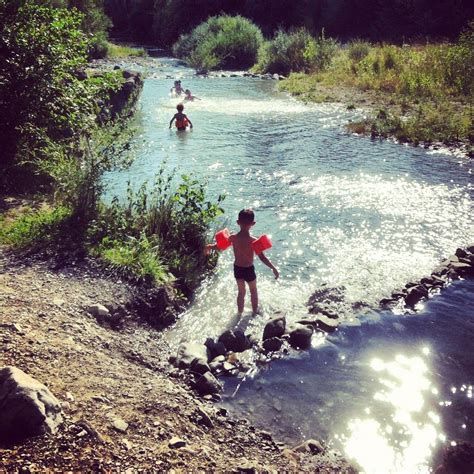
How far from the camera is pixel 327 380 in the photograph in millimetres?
5887

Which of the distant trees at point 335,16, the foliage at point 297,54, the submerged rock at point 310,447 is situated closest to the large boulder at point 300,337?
the submerged rock at point 310,447

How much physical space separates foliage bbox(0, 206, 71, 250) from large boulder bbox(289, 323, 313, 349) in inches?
165

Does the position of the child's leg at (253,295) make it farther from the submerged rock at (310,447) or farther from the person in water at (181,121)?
the person in water at (181,121)

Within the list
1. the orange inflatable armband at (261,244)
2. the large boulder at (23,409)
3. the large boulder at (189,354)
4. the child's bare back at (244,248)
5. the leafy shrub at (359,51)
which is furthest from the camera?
the leafy shrub at (359,51)

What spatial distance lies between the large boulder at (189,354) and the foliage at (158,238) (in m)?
1.56

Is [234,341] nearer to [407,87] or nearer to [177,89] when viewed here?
[407,87]

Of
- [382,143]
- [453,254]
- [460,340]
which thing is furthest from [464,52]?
[460,340]

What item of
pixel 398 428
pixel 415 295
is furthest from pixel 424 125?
pixel 398 428

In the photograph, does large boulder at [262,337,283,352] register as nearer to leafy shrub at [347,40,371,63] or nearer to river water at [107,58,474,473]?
river water at [107,58,474,473]

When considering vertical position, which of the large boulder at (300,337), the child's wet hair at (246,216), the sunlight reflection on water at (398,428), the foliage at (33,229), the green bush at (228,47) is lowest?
A: the sunlight reflection on water at (398,428)

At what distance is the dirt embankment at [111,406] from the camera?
11.9 ft

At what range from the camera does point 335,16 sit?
157 ft

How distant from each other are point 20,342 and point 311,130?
1619 centimetres

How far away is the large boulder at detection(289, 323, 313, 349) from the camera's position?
6.50 m
